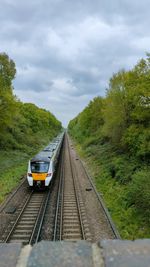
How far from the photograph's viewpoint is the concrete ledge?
1296 mm

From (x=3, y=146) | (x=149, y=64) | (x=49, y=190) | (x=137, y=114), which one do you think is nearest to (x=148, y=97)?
(x=137, y=114)

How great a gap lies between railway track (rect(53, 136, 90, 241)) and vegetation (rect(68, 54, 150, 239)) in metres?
1.96

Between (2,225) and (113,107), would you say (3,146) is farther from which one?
(2,225)

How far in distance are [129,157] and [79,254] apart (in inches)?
883

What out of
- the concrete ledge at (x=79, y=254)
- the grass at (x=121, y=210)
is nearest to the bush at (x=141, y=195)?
the grass at (x=121, y=210)

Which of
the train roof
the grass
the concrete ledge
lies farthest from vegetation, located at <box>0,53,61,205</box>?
the concrete ledge

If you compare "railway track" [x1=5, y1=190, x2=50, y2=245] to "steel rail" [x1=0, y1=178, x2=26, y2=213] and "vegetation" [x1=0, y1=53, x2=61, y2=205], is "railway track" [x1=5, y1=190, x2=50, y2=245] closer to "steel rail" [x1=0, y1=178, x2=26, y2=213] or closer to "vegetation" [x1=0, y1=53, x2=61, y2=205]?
"steel rail" [x1=0, y1=178, x2=26, y2=213]

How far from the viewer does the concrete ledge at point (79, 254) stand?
1296 mm

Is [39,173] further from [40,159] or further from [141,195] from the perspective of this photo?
[141,195]

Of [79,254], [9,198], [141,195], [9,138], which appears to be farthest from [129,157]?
[79,254]

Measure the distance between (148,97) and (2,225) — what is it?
1650 centimetres

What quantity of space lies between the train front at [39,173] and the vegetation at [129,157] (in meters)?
4.74

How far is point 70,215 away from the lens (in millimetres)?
13344

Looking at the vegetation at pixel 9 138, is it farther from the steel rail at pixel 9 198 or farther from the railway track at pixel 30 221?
the railway track at pixel 30 221
